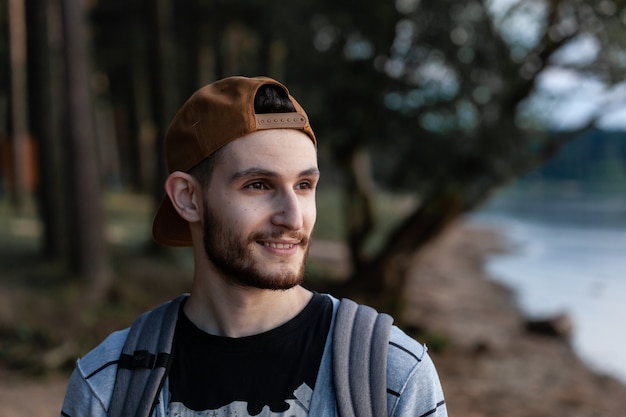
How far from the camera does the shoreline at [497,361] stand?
1037 centimetres

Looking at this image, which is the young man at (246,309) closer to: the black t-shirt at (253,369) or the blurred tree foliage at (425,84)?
the black t-shirt at (253,369)

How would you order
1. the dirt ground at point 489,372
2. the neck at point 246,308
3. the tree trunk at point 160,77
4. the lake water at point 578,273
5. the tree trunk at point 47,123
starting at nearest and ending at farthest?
the neck at point 246,308 < the dirt ground at point 489,372 < the tree trunk at point 47,123 < the lake water at point 578,273 < the tree trunk at point 160,77

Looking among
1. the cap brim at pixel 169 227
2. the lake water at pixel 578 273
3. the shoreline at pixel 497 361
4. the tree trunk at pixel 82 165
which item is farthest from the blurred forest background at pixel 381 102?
the cap brim at pixel 169 227

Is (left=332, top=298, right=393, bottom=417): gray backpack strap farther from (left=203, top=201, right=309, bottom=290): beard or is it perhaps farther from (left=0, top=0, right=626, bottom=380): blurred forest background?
(left=0, top=0, right=626, bottom=380): blurred forest background

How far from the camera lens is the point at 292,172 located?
81.5 inches

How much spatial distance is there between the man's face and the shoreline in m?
7.93

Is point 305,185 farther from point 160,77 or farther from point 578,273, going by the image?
point 578,273

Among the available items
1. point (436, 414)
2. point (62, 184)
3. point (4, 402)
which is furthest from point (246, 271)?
point (62, 184)

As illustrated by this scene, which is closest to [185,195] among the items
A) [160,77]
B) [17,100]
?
→ [160,77]

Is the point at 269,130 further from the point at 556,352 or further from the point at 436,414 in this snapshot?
the point at 556,352

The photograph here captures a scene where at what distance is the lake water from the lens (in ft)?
48.0

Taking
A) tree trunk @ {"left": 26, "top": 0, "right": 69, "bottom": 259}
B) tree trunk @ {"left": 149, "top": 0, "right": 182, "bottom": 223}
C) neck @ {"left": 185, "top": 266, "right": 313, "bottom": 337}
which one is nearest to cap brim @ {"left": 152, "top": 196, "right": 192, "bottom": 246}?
neck @ {"left": 185, "top": 266, "right": 313, "bottom": 337}

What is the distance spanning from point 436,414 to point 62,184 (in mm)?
12973

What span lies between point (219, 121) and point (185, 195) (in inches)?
11.9
